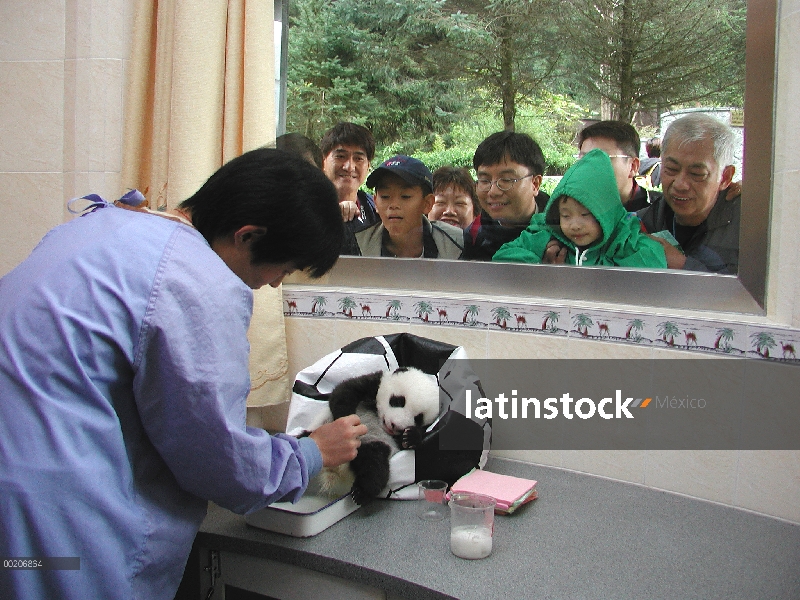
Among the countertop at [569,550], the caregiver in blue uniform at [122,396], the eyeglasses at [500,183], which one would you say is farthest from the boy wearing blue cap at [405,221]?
the caregiver in blue uniform at [122,396]

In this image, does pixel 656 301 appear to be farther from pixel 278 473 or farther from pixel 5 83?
pixel 5 83

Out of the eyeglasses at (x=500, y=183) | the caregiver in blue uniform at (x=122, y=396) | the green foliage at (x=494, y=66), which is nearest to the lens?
the caregiver in blue uniform at (x=122, y=396)

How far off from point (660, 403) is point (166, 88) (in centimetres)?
141

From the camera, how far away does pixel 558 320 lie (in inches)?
64.9

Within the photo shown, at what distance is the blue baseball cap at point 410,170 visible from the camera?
1894mm

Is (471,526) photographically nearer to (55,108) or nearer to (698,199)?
(698,199)

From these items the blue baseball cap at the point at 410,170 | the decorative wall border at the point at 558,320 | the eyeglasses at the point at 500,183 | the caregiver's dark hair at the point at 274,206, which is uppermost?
the blue baseball cap at the point at 410,170

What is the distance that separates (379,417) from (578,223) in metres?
0.65

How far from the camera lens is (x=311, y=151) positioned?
2.02m

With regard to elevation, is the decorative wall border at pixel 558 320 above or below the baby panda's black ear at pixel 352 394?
above

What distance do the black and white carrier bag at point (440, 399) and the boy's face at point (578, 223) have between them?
380 mm

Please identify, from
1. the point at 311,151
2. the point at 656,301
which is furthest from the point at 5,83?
the point at 656,301

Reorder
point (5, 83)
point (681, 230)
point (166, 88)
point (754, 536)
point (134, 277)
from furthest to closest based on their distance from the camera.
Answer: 1. point (5, 83)
2. point (166, 88)
3. point (681, 230)
4. point (754, 536)
5. point (134, 277)

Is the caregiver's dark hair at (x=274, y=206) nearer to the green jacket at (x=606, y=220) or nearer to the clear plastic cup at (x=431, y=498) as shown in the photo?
the clear plastic cup at (x=431, y=498)
